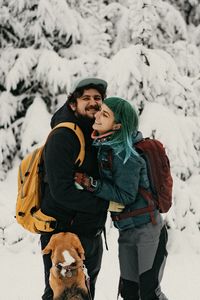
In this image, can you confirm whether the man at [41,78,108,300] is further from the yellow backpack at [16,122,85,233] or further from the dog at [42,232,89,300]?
the dog at [42,232,89,300]

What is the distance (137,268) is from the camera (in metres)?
3.16

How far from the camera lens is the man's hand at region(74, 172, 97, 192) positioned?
296 centimetres

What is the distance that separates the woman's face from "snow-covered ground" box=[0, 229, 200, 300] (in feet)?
9.81

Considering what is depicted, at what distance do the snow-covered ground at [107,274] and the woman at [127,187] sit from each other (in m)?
2.26

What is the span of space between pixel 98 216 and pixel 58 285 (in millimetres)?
643

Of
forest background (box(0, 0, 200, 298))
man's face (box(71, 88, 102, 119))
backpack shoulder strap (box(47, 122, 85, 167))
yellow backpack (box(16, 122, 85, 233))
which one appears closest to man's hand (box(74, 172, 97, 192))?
backpack shoulder strap (box(47, 122, 85, 167))

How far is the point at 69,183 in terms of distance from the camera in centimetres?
293

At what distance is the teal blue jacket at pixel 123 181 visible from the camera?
2.96 meters

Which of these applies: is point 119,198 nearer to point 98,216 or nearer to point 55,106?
point 98,216

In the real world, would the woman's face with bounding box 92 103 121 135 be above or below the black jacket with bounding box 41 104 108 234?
above

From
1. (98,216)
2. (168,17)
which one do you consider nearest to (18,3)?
(168,17)

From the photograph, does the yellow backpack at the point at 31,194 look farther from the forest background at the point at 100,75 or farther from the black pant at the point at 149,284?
the forest background at the point at 100,75

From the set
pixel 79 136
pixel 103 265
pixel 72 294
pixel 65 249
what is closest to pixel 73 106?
pixel 79 136

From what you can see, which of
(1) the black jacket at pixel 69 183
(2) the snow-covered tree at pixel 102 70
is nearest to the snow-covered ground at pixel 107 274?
(2) the snow-covered tree at pixel 102 70
